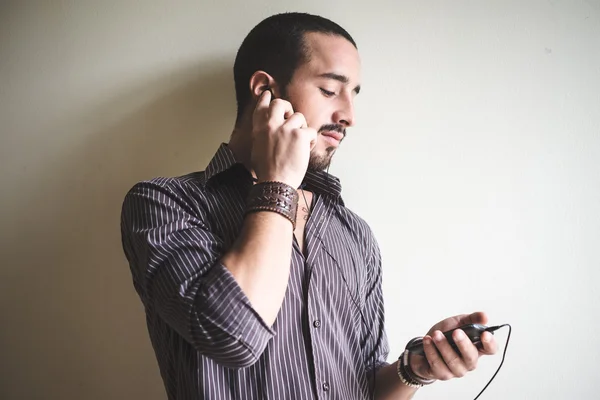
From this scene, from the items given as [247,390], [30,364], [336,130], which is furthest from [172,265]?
[30,364]

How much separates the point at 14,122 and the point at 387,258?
4.48ft

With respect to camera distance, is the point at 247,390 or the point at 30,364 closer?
the point at 247,390

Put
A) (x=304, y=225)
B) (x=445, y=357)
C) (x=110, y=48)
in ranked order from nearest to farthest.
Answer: (x=445, y=357)
(x=304, y=225)
(x=110, y=48)

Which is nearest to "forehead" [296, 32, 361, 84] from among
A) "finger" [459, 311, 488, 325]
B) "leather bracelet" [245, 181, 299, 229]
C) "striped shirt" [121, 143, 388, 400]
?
"striped shirt" [121, 143, 388, 400]

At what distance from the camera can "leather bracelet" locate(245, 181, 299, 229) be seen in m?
0.81

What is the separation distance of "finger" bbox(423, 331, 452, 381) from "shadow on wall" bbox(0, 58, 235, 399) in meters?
0.88

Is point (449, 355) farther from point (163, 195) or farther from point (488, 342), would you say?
point (163, 195)

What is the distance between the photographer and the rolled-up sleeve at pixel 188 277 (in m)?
0.71

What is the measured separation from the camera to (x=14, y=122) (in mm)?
1387

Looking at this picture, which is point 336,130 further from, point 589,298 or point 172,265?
point 589,298

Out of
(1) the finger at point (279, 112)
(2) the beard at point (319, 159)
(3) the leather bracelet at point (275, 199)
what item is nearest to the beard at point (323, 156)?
(2) the beard at point (319, 159)

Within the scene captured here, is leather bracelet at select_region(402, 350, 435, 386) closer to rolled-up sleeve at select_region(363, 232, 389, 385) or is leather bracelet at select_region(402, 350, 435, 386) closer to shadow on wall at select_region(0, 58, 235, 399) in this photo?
rolled-up sleeve at select_region(363, 232, 389, 385)

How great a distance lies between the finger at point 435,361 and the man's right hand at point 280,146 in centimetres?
48

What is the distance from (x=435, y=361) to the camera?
0.91 m
